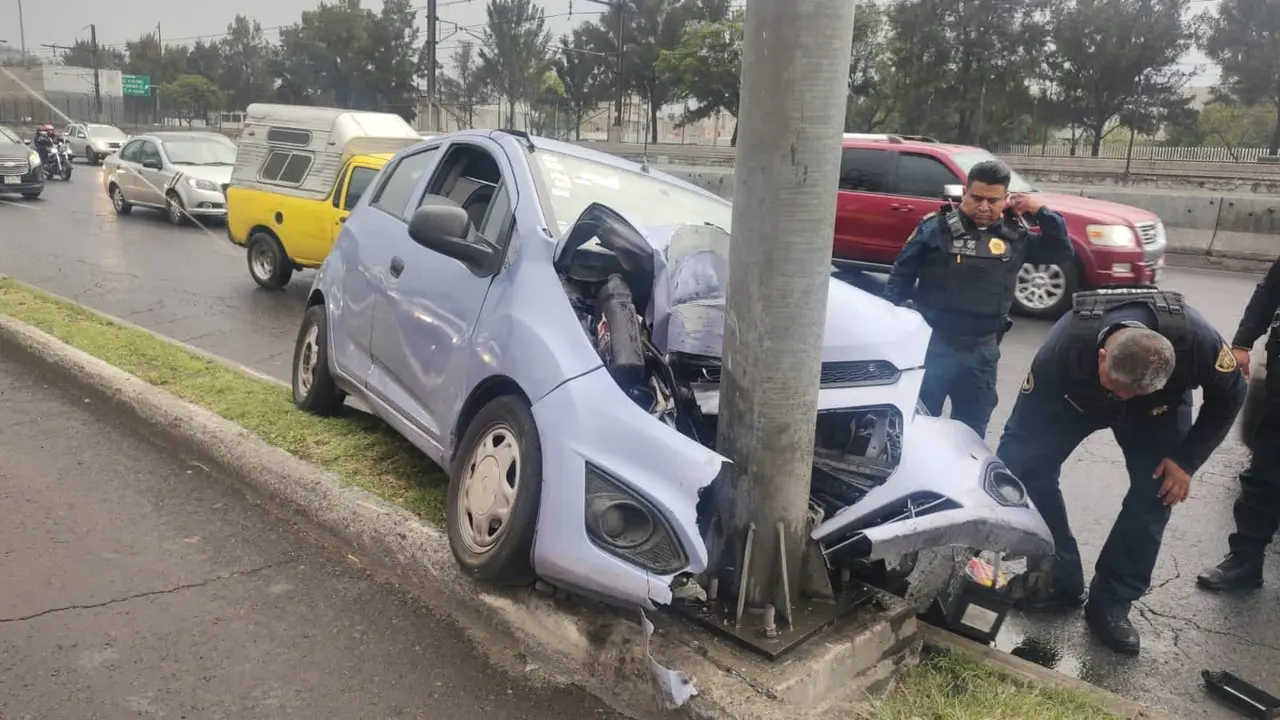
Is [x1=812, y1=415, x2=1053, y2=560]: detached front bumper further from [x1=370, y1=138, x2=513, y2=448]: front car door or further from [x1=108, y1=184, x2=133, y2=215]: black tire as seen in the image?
[x1=108, y1=184, x2=133, y2=215]: black tire

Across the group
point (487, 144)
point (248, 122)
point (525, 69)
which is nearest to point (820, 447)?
point (487, 144)

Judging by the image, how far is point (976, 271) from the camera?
4.52 m

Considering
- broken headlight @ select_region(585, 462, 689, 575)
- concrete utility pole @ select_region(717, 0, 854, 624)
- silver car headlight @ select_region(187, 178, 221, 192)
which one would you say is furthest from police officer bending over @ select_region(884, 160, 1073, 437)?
silver car headlight @ select_region(187, 178, 221, 192)

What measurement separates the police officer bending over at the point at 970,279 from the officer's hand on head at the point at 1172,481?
107 cm

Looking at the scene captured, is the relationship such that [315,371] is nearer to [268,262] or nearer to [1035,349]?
[1035,349]

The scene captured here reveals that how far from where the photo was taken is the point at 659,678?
278 centimetres

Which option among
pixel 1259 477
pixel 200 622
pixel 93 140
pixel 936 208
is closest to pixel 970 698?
pixel 1259 477

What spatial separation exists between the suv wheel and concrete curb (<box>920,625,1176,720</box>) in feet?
24.1

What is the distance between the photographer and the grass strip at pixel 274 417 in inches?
171

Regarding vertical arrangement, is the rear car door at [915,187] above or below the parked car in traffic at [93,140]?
above

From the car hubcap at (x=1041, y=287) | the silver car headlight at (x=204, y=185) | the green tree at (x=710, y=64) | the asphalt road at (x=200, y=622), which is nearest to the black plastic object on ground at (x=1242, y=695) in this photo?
the asphalt road at (x=200, y=622)

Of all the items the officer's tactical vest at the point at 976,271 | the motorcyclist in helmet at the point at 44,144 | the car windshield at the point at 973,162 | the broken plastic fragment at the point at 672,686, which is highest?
the car windshield at the point at 973,162

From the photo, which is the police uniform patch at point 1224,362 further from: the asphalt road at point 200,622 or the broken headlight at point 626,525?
the asphalt road at point 200,622

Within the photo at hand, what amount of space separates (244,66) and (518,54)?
92.1 ft
